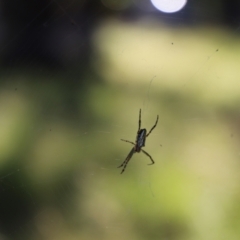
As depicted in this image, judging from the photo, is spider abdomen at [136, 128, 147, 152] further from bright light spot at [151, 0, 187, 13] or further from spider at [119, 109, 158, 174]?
bright light spot at [151, 0, 187, 13]

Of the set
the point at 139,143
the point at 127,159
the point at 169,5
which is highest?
the point at 169,5

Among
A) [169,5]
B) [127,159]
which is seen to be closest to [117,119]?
[127,159]

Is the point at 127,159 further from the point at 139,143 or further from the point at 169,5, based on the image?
the point at 169,5

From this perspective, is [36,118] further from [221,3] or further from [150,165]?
[221,3]

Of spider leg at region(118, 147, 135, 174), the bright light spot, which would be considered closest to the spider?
spider leg at region(118, 147, 135, 174)

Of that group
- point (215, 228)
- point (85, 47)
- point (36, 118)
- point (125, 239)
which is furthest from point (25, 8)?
point (215, 228)

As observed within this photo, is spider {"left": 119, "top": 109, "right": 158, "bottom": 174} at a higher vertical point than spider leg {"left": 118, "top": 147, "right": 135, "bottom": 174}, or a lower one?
higher
